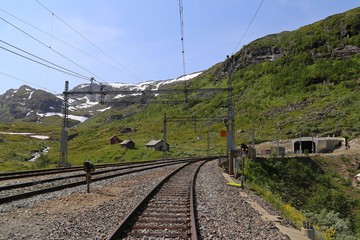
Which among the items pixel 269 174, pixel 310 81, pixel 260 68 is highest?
pixel 260 68

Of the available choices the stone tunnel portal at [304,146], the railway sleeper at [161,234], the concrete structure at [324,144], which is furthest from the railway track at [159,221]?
the stone tunnel portal at [304,146]

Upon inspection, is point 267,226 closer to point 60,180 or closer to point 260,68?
point 60,180

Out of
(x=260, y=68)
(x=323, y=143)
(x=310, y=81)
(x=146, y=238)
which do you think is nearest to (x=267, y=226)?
(x=146, y=238)

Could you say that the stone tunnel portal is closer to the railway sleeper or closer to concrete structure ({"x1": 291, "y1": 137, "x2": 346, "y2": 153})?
concrete structure ({"x1": 291, "y1": 137, "x2": 346, "y2": 153})

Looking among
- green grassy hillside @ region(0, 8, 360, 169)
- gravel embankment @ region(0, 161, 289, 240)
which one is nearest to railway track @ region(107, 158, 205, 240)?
gravel embankment @ region(0, 161, 289, 240)

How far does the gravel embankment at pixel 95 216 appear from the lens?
972 centimetres

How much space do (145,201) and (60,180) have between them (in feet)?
33.0

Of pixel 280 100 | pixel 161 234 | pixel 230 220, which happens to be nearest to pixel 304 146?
pixel 280 100

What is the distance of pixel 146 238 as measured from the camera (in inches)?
356

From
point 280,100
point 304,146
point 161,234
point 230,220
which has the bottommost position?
point 230,220

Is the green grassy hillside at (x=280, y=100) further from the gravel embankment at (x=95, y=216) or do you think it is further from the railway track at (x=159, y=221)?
the railway track at (x=159, y=221)

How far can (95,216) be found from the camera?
38.5ft

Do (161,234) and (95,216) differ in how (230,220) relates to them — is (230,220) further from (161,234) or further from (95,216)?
(95,216)

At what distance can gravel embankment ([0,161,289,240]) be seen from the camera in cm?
972
